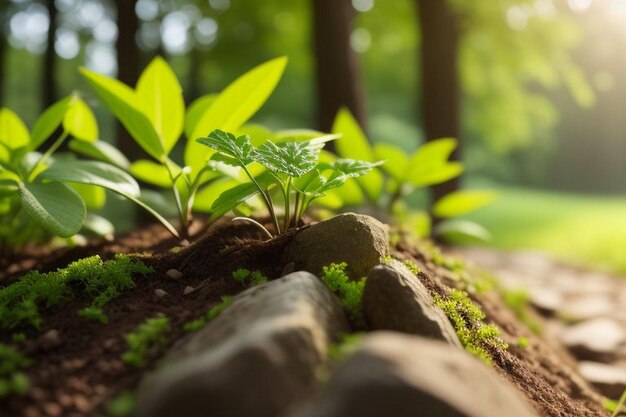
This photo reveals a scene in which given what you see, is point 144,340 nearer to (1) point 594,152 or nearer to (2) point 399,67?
(2) point 399,67

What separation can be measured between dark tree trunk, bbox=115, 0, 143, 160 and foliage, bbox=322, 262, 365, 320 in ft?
11.4

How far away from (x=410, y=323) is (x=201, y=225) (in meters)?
1.80

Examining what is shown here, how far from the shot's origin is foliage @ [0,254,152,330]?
74.0 inches

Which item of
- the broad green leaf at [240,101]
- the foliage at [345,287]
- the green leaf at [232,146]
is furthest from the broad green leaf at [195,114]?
the foliage at [345,287]

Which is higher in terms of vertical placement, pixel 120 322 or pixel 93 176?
pixel 93 176

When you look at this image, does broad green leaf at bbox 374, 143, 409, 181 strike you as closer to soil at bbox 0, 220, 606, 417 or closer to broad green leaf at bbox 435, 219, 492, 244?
broad green leaf at bbox 435, 219, 492, 244

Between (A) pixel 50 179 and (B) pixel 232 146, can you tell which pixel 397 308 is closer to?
(B) pixel 232 146

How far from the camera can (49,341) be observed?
171 cm

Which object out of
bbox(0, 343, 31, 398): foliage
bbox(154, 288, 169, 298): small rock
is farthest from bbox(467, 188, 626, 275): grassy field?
bbox(0, 343, 31, 398): foliage

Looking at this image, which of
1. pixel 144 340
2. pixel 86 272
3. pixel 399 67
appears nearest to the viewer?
pixel 144 340

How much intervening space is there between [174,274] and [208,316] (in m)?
0.45

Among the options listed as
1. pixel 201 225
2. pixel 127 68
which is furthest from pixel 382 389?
pixel 127 68

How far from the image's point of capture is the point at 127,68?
5.05m

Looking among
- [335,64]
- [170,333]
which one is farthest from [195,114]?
[335,64]
